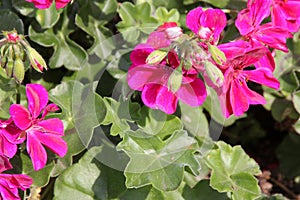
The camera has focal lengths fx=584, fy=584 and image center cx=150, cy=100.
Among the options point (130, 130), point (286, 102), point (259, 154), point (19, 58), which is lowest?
point (259, 154)

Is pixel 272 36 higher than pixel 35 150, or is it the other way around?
pixel 272 36

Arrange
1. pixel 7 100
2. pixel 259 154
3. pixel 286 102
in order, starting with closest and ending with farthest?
pixel 7 100
pixel 286 102
pixel 259 154

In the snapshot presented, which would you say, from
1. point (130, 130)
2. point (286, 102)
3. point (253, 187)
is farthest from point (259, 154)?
point (130, 130)

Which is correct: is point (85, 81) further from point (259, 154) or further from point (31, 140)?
point (259, 154)

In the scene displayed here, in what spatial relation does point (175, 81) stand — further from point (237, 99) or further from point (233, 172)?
point (233, 172)

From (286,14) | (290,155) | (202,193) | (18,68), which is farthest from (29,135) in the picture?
(290,155)

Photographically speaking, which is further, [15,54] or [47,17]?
[47,17]
